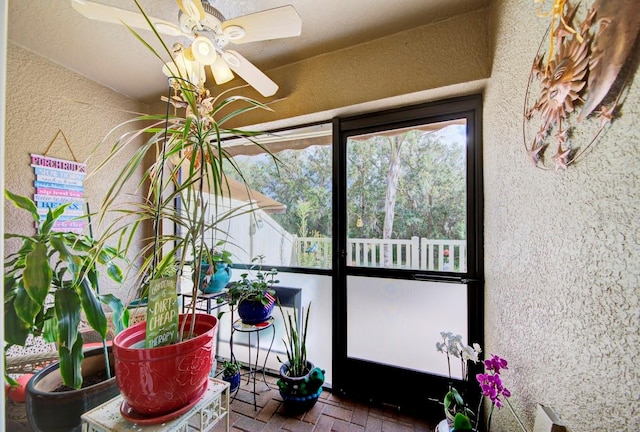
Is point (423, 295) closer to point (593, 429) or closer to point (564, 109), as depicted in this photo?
point (593, 429)

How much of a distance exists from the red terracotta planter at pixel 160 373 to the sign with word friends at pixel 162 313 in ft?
0.15

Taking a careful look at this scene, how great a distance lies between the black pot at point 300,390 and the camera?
148 centimetres

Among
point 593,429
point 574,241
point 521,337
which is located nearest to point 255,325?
point 521,337

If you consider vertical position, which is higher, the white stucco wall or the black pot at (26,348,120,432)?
the white stucco wall

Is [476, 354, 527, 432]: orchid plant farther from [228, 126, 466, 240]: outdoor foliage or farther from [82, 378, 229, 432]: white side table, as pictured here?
[82, 378, 229, 432]: white side table

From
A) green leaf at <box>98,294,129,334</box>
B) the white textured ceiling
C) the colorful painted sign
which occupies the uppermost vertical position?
the white textured ceiling

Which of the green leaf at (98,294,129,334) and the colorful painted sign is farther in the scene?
the colorful painted sign

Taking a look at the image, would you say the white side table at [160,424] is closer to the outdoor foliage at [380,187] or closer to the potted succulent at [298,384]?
the potted succulent at [298,384]

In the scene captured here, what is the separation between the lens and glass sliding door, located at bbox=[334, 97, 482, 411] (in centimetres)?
145

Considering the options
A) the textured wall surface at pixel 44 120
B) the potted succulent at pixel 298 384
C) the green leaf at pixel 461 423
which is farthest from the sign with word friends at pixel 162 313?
the textured wall surface at pixel 44 120

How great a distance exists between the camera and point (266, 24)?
3.34ft

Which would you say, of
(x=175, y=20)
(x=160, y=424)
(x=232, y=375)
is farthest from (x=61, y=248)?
(x=175, y=20)

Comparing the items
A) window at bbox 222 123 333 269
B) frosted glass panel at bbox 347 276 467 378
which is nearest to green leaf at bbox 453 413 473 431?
frosted glass panel at bbox 347 276 467 378

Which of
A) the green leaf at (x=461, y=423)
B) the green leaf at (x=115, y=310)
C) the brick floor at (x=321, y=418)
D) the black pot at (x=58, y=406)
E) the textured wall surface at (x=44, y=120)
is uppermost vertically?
the textured wall surface at (x=44, y=120)
